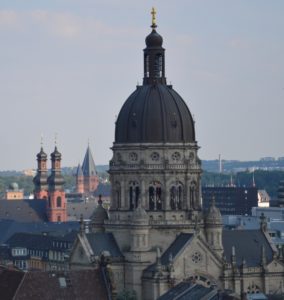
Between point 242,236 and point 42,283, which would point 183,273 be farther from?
point 42,283

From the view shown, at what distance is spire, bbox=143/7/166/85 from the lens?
5349 inches

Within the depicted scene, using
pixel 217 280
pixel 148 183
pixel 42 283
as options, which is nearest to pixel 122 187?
pixel 148 183

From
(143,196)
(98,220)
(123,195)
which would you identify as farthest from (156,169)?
(98,220)

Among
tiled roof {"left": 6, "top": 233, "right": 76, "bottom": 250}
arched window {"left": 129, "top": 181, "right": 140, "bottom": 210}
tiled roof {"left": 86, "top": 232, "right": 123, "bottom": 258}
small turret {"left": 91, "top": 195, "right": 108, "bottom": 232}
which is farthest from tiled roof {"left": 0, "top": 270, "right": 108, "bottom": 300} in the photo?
tiled roof {"left": 6, "top": 233, "right": 76, "bottom": 250}

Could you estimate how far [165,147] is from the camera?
133000 mm

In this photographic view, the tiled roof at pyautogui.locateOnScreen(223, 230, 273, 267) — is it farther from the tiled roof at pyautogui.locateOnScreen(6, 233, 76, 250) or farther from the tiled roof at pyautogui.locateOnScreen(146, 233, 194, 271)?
the tiled roof at pyautogui.locateOnScreen(6, 233, 76, 250)

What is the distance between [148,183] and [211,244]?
7.89 m

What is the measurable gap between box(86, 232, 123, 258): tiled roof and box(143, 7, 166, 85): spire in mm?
14414

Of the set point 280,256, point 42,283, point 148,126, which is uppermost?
point 148,126

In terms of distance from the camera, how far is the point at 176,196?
437 feet

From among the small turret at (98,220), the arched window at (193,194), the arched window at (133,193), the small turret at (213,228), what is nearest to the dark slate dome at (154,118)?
the arched window at (133,193)

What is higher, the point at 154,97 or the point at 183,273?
the point at 154,97

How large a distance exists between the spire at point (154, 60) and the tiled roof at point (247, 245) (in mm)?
15776

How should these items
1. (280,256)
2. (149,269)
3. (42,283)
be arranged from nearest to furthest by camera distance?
(42,283)
(149,269)
(280,256)
